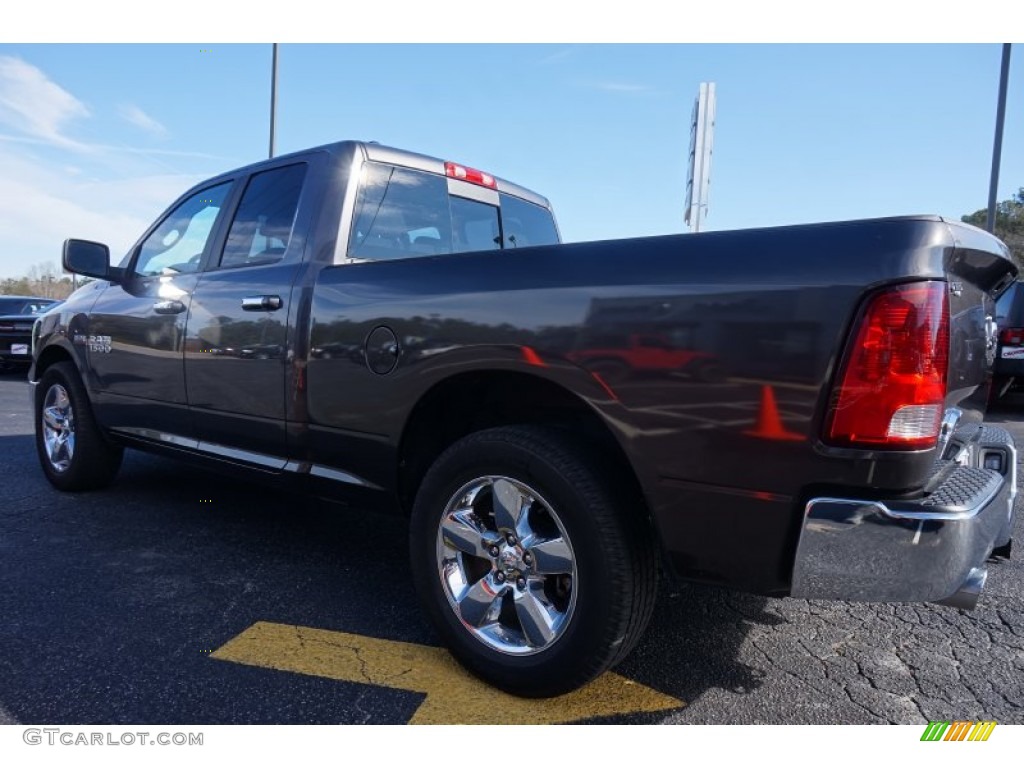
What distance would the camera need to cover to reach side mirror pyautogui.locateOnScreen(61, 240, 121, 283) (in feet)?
12.7

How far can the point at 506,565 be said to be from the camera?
2223 mm

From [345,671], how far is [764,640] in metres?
1.49

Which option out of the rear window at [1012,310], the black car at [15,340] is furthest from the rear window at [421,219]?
the black car at [15,340]

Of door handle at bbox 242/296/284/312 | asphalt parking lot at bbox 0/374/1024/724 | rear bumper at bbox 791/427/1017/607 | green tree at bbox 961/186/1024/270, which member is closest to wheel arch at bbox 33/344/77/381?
asphalt parking lot at bbox 0/374/1024/724

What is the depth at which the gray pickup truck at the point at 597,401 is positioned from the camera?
165cm

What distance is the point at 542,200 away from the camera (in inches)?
174

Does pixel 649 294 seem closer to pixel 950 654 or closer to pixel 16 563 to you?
pixel 950 654

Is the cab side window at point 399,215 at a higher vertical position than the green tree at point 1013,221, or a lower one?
lower

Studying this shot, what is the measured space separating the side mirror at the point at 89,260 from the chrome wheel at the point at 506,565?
289cm

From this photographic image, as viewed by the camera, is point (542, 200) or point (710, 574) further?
point (542, 200)

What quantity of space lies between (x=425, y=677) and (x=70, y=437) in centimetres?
326

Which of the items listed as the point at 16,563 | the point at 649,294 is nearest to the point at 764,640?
the point at 649,294
